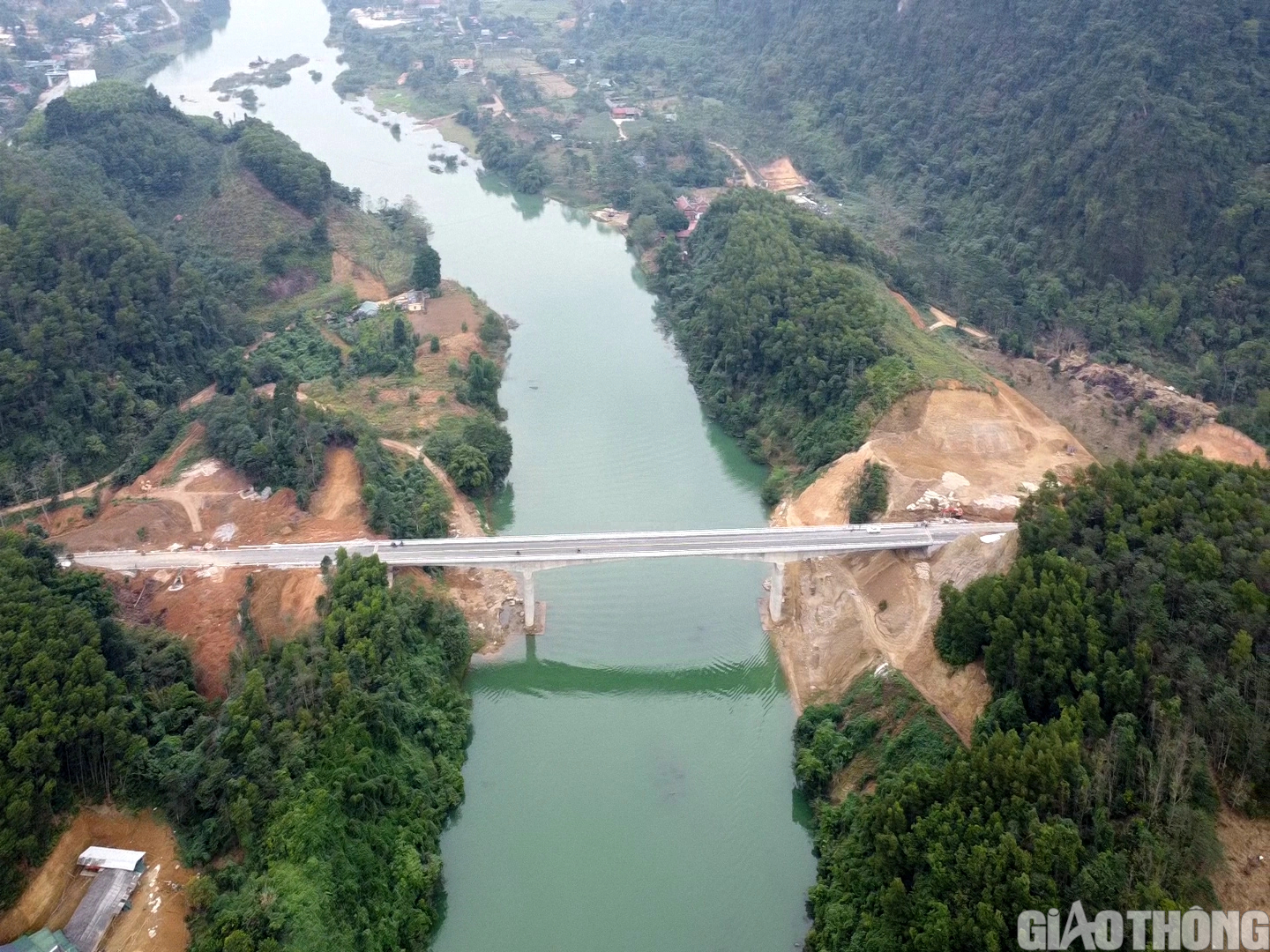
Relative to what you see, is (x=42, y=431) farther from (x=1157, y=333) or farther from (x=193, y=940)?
(x=1157, y=333)

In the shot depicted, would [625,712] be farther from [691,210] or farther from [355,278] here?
[691,210]

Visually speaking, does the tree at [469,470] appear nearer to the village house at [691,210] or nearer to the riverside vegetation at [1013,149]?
the riverside vegetation at [1013,149]

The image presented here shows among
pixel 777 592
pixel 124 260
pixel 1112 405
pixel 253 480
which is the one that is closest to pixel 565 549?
pixel 777 592

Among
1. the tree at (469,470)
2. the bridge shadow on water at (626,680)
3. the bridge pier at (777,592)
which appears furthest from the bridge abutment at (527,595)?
the bridge pier at (777,592)

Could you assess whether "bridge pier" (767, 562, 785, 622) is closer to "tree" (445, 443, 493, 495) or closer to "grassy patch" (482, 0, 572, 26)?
"tree" (445, 443, 493, 495)

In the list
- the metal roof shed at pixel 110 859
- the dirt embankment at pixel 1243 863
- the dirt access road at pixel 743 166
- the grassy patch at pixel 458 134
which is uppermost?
the dirt embankment at pixel 1243 863

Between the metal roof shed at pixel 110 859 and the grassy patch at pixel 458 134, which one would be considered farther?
the grassy patch at pixel 458 134

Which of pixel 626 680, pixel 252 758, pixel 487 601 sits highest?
pixel 252 758
